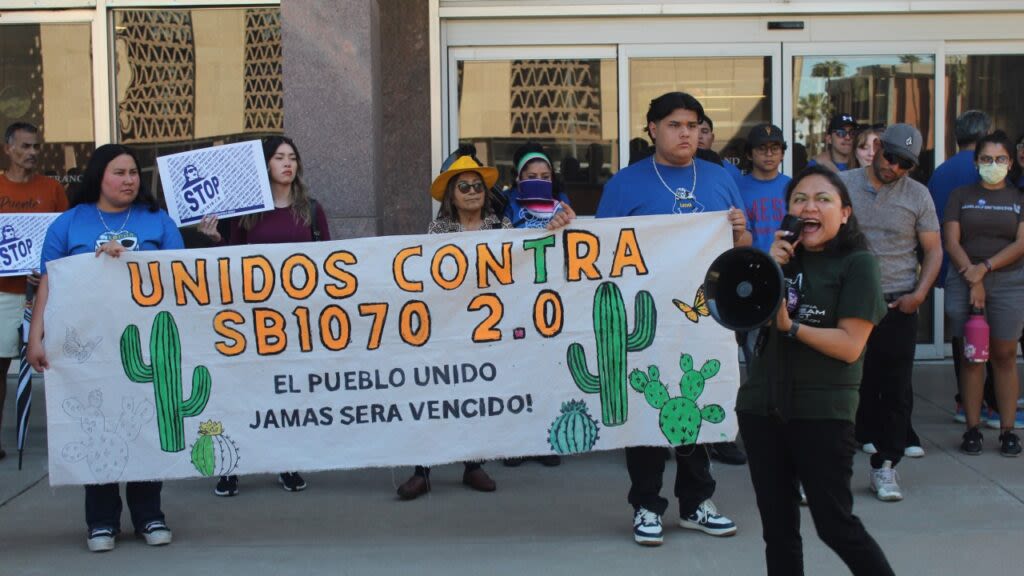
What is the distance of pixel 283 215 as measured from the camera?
630cm

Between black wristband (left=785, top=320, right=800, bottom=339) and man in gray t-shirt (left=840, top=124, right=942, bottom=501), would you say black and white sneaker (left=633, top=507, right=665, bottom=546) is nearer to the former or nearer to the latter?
man in gray t-shirt (left=840, top=124, right=942, bottom=501)

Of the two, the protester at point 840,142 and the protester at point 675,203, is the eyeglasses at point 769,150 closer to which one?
the protester at point 840,142

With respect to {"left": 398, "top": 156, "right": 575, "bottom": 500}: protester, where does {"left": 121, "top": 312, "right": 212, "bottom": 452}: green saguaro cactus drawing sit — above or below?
below

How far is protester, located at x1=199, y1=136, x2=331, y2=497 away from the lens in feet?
20.5

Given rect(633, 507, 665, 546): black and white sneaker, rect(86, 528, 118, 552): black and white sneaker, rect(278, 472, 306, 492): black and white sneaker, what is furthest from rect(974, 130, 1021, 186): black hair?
rect(86, 528, 118, 552): black and white sneaker

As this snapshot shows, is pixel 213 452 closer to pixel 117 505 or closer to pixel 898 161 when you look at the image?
pixel 117 505

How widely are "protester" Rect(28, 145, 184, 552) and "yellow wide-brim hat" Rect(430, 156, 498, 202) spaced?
146 centimetres

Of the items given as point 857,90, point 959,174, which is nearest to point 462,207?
point 959,174

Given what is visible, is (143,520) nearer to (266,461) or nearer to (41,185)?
(266,461)

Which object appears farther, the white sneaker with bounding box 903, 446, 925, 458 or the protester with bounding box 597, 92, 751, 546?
the white sneaker with bounding box 903, 446, 925, 458

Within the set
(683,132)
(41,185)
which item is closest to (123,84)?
(41,185)

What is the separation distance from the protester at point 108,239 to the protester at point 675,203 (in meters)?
2.26

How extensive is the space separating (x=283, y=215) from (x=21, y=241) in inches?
75.7

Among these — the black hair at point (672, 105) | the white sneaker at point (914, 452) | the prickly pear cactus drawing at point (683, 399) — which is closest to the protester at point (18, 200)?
the prickly pear cactus drawing at point (683, 399)
